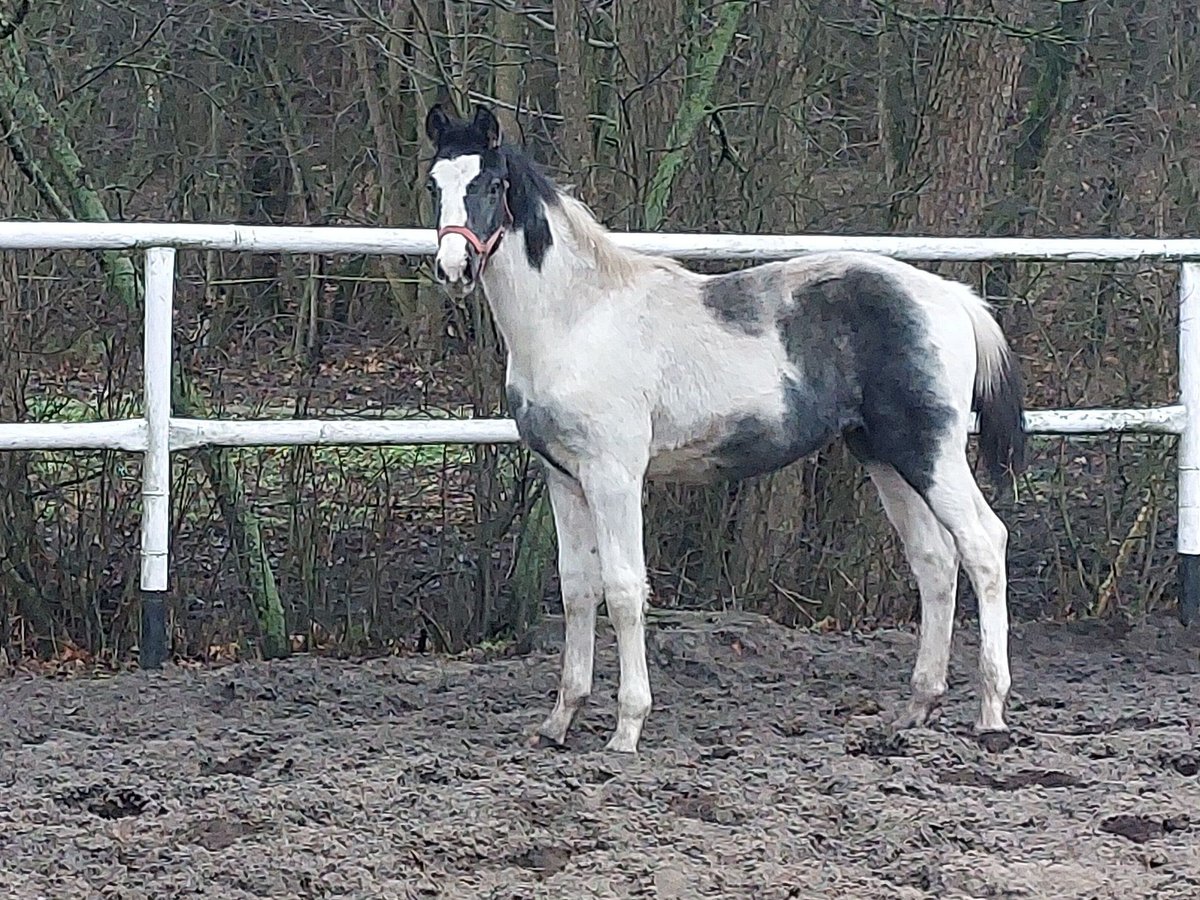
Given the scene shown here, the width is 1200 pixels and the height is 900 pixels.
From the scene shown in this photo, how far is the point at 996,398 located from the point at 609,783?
177cm

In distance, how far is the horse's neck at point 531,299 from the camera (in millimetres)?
4598

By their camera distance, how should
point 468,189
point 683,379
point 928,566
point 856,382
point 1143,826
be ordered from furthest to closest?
point 928,566 → point 856,382 → point 683,379 → point 468,189 → point 1143,826

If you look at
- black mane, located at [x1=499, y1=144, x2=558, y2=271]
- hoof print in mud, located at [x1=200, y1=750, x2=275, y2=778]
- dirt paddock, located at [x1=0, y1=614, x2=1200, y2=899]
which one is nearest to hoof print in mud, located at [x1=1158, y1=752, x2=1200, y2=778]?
dirt paddock, located at [x1=0, y1=614, x2=1200, y2=899]

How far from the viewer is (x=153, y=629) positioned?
5.42m

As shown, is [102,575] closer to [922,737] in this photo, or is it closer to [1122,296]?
[922,737]

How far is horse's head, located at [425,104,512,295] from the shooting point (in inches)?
170

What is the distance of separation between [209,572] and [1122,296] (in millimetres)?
3635

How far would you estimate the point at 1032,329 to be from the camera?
664 cm

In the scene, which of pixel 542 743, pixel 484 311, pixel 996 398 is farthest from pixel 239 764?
pixel 996 398

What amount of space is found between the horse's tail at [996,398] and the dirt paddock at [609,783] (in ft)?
2.52

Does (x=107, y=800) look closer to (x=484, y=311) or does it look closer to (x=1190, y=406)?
(x=484, y=311)

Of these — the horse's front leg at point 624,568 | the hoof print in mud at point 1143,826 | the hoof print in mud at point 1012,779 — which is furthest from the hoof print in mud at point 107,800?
the hoof print in mud at point 1143,826

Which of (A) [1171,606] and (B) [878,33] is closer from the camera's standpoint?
(A) [1171,606]

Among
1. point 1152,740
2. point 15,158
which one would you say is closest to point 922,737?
point 1152,740
